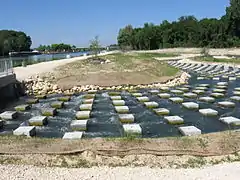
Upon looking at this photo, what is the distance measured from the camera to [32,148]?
14.7 ft

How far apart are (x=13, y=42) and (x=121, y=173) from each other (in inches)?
2623

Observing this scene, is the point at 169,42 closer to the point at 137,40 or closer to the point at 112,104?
the point at 137,40

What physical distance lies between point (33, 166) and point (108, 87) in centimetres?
848

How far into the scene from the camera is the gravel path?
3689mm

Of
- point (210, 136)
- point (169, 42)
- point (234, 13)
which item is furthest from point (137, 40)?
point (210, 136)

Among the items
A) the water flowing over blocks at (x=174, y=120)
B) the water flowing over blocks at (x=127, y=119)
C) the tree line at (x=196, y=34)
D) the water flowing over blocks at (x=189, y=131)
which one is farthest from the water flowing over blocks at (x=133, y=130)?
the tree line at (x=196, y=34)

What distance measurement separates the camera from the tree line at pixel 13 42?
185 ft

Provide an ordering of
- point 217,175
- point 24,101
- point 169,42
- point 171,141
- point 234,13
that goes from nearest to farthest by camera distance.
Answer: point 217,175, point 171,141, point 24,101, point 234,13, point 169,42

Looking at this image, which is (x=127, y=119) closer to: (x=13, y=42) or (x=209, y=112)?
(x=209, y=112)

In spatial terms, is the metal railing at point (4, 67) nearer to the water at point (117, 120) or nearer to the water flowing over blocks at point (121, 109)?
the water at point (117, 120)

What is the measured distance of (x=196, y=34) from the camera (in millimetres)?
50250

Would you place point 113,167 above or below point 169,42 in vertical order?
below

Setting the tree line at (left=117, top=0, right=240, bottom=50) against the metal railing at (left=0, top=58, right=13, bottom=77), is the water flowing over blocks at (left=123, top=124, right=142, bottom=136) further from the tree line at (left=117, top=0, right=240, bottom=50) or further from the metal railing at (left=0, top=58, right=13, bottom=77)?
the tree line at (left=117, top=0, right=240, bottom=50)

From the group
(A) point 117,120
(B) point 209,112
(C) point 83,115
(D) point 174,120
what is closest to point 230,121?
(B) point 209,112
